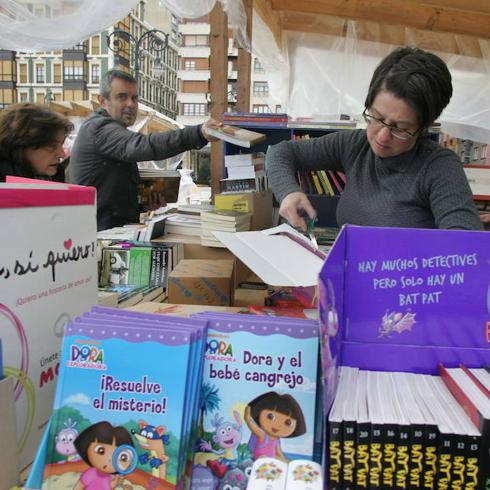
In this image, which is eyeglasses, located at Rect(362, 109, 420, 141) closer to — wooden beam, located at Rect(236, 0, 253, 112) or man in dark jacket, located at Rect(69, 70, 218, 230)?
man in dark jacket, located at Rect(69, 70, 218, 230)

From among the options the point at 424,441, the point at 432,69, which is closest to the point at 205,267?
the point at 432,69

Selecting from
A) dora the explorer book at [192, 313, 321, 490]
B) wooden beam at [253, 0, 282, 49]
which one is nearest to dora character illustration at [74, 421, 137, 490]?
dora the explorer book at [192, 313, 321, 490]

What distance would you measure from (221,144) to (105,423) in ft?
8.18

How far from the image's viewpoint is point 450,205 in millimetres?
1241

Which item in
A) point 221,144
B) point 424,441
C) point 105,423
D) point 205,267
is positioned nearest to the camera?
point 424,441

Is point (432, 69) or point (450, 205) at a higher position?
point (432, 69)

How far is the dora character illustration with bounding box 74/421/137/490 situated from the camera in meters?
0.69

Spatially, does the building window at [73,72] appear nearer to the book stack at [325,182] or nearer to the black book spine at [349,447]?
the book stack at [325,182]

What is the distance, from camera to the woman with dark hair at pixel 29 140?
2035mm

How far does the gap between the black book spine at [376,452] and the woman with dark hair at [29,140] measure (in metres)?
1.89

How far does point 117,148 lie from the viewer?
252 cm

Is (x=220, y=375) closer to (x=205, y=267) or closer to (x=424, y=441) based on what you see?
(x=424, y=441)

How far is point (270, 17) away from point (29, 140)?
3312 millimetres

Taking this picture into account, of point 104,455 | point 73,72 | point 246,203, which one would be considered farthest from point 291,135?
point 73,72
